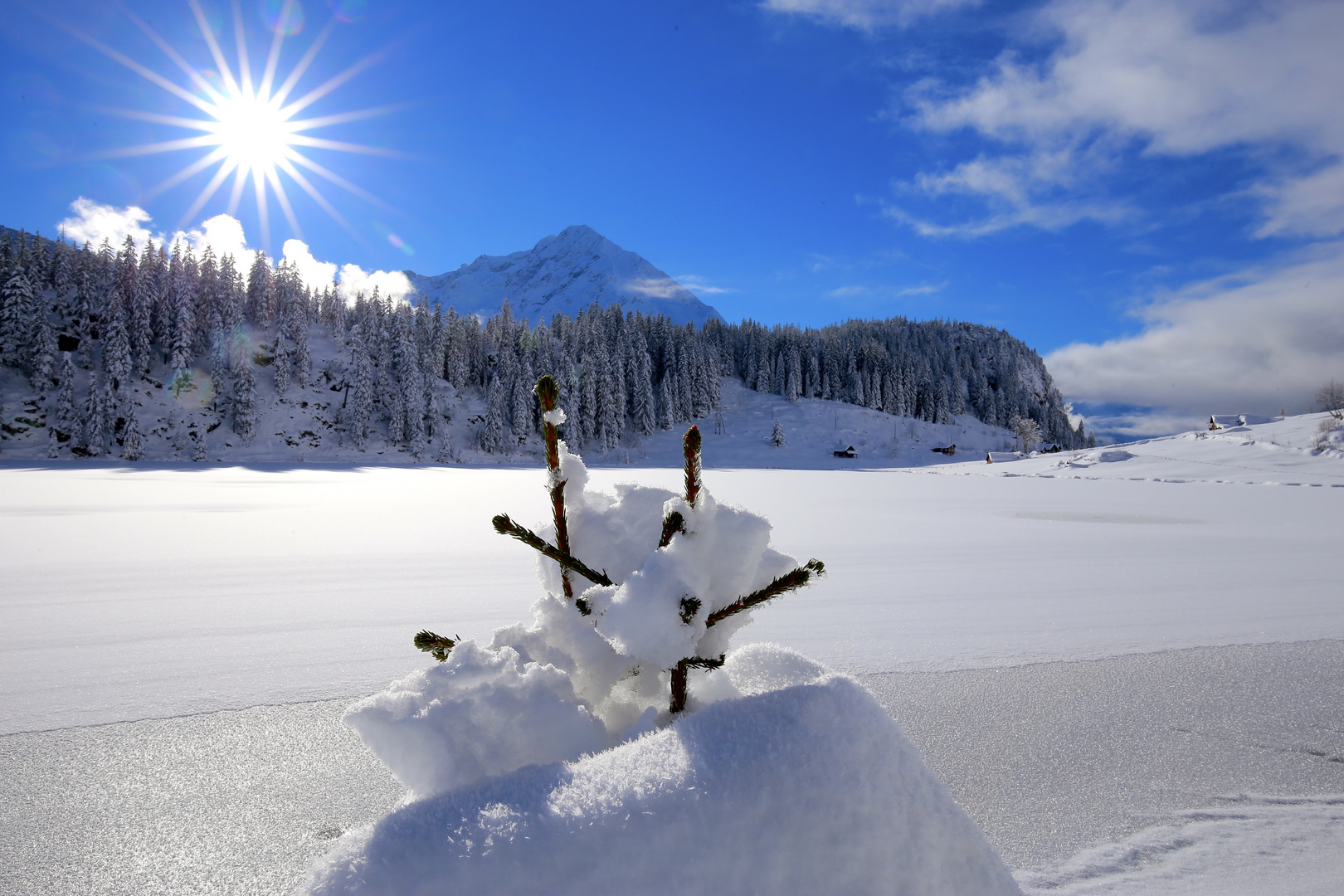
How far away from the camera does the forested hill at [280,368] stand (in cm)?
4003

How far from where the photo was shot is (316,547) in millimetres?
6426

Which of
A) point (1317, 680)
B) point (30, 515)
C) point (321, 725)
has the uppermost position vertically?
point (30, 515)

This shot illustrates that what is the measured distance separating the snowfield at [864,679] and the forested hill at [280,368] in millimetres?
35246

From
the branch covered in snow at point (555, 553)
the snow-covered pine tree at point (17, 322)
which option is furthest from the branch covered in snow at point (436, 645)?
the snow-covered pine tree at point (17, 322)

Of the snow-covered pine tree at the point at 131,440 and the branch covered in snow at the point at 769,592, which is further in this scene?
the snow-covered pine tree at the point at 131,440

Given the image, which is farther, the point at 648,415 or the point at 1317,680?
the point at 648,415

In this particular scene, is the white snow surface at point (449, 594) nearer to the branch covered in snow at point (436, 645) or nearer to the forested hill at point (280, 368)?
the branch covered in snow at point (436, 645)

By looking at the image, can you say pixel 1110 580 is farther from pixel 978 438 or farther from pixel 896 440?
pixel 978 438

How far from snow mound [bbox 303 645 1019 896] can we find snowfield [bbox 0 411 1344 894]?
0.47 ft

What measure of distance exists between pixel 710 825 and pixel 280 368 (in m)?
60.4

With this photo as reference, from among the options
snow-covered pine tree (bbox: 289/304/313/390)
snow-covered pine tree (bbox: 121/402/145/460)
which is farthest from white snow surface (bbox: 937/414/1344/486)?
snow-covered pine tree (bbox: 289/304/313/390)

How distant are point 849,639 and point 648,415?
60.0 m

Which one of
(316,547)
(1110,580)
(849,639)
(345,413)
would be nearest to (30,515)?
(316,547)

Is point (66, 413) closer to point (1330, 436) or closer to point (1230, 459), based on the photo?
point (1230, 459)
